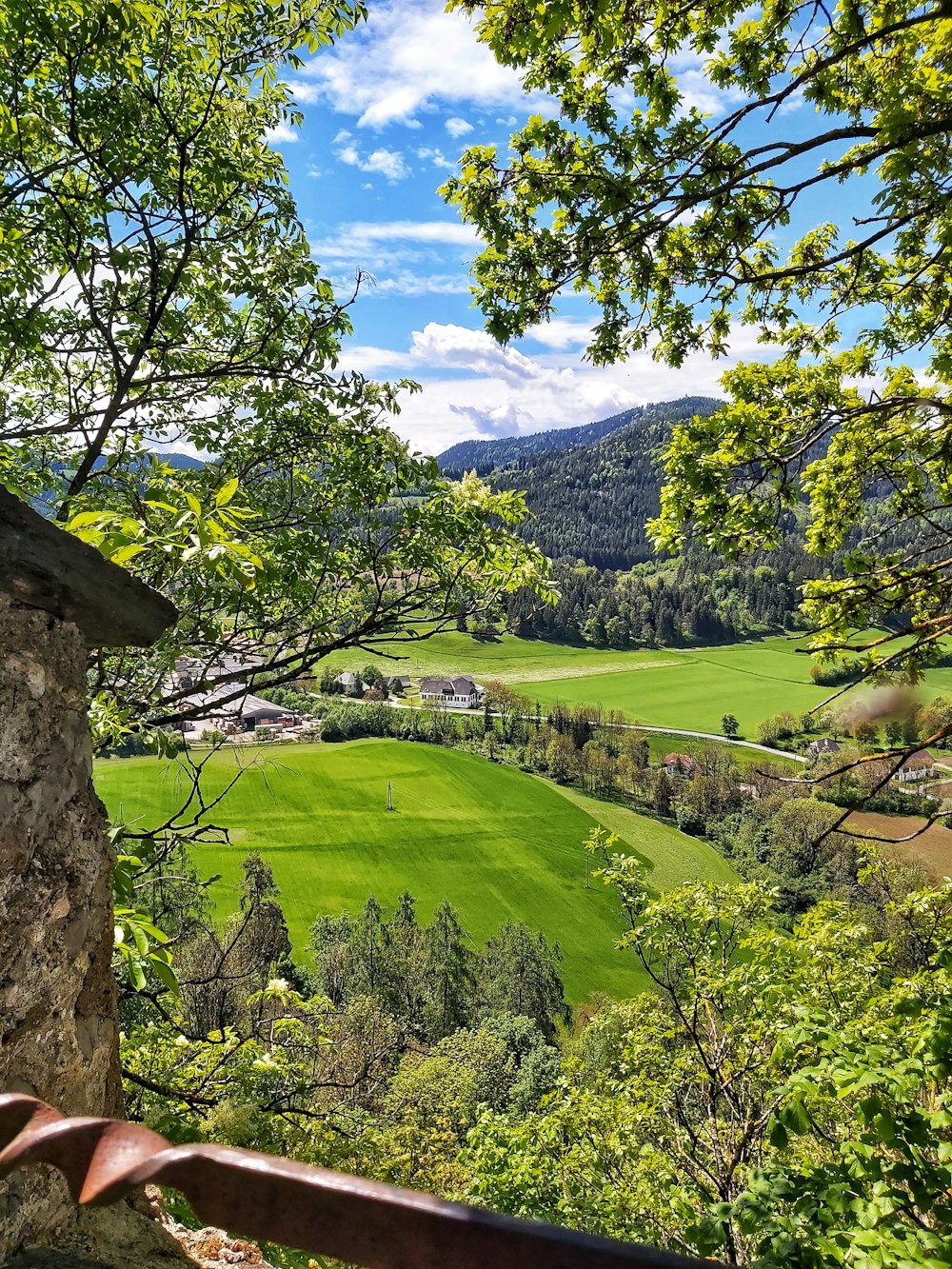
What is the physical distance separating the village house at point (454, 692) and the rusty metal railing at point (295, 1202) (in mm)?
141702

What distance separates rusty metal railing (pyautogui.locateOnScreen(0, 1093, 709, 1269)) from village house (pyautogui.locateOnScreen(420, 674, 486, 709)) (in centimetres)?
14170

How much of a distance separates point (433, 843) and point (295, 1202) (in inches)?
3702

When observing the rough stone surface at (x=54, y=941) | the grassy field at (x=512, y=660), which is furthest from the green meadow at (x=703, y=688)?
the rough stone surface at (x=54, y=941)

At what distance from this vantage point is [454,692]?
485 ft

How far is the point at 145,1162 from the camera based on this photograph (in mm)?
951

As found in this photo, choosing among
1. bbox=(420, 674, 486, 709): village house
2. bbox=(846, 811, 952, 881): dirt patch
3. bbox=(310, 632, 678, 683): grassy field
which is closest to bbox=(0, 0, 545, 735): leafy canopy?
bbox=(846, 811, 952, 881): dirt patch

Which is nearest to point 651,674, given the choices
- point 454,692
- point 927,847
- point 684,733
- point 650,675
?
point 650,675

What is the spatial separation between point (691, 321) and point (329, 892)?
81.0 metres

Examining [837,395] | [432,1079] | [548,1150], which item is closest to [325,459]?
[837,395]

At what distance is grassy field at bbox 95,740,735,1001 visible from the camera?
74.5 m

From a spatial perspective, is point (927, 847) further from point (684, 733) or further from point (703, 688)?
point (703, 688)

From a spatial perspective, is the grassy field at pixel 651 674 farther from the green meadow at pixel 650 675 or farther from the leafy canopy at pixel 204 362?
the leafy canopy at pixel 204 362

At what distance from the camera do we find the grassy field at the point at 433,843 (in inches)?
2933

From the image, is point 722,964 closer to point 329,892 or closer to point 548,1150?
point 548,1150
